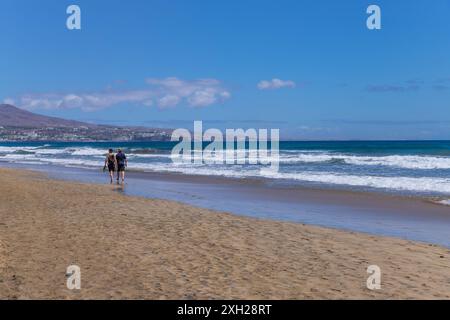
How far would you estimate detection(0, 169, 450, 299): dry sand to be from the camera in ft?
18.6

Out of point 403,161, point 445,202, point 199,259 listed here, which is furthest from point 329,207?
point 403,161

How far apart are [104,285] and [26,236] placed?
3.44 meters

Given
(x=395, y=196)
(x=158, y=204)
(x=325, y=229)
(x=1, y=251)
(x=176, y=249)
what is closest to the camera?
(x=1, y=251)

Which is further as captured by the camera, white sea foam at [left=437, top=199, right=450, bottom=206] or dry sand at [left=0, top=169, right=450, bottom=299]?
white sea foam at [left=437, top=199, right=450, bottom=206]

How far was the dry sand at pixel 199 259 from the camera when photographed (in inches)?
224

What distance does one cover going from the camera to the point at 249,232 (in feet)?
31.6

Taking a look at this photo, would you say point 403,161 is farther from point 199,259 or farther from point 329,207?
point 199,259

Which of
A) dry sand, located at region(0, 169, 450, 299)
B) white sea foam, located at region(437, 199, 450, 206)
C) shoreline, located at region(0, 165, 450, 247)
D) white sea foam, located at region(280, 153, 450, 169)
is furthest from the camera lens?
white sea foam, located at region(280, 153, 450, 169)

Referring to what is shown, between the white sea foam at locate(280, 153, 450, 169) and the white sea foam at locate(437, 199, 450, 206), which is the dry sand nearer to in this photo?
the white sea foam at locate(437, 199, 450, 206)

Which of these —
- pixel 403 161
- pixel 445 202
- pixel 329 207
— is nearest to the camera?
pixel 329 207

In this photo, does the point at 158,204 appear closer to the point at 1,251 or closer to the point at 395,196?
the point at 1,251

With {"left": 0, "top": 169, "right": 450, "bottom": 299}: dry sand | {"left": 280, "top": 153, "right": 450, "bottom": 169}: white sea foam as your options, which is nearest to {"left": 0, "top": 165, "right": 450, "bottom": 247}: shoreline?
{"left": 0, "top": 169, "right": 450, "bottom": 299}: dry sand

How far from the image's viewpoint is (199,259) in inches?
284

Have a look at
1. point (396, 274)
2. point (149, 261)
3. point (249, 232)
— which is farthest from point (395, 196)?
point (149, 261)
